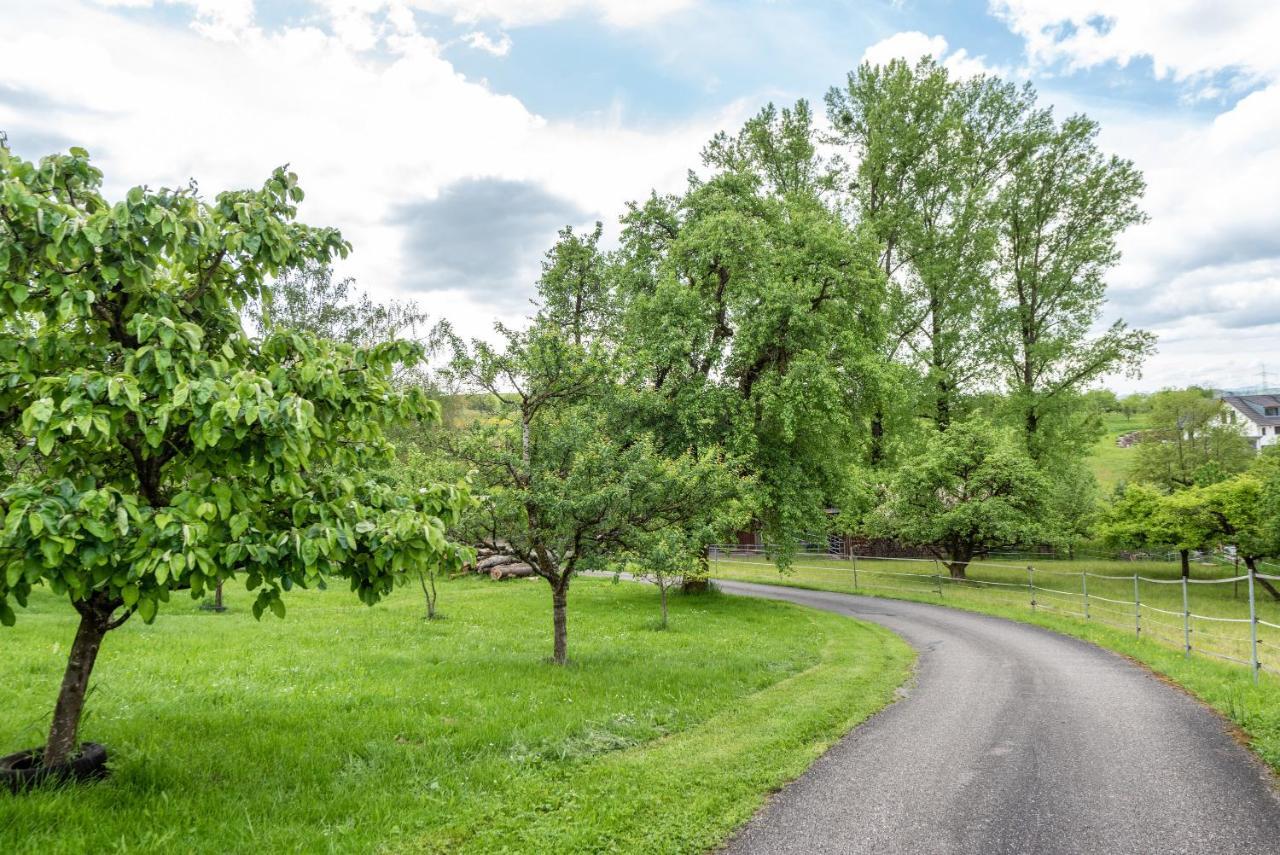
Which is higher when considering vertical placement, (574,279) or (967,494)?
(574,279)

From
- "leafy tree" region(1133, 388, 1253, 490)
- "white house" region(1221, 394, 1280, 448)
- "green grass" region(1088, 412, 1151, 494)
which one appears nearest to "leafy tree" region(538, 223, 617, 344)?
"leafy tree" region(1133, 388, 1253, 490)

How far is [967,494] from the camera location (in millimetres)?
30469

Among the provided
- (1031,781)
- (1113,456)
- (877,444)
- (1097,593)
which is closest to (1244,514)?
(1097,593)

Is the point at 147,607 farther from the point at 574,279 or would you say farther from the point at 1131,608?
the point at 1131,608

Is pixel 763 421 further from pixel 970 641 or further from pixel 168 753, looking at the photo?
pixel 168 753

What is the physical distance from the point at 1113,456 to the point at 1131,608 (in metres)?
80.9

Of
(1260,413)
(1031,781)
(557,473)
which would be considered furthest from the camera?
(1260,413)

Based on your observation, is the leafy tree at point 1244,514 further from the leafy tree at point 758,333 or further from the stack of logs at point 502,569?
the stack of logs at point 502,569

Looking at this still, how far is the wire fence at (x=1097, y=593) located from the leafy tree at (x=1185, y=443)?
41.4 feet

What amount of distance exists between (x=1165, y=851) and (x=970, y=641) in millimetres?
12414

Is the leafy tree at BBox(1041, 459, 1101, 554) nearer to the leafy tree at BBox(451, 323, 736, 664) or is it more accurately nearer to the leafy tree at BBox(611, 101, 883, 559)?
the leafy tree at BBox(611, 101, 883, 559)

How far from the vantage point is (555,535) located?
1306 cm

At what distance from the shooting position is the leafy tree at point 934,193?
3412 cm

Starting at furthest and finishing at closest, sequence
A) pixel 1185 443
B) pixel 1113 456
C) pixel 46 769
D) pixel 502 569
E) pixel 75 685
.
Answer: pixel 1113 456
pixel 1185 443
pixel 502 569
pixel 75 685
pixel 46 769
